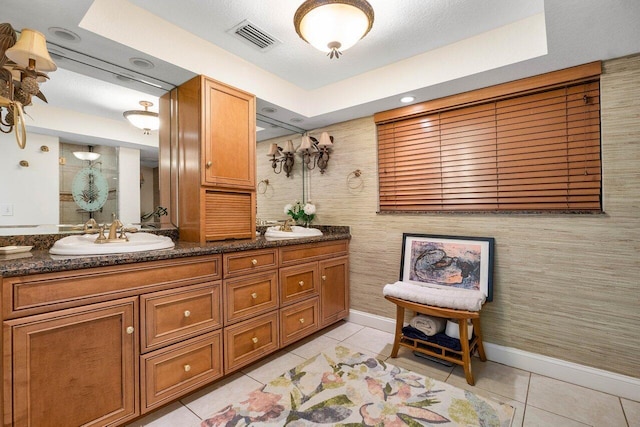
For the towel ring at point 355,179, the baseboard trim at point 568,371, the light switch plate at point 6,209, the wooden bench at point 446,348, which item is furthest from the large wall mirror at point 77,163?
the baseboard trim at point 568,371

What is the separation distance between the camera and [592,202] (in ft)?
6.35

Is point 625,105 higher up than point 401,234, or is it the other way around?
point 625,105

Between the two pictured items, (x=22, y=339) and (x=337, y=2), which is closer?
(x=22, y=339)

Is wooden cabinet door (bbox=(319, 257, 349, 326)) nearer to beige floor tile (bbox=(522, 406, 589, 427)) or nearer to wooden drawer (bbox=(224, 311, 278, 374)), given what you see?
wooden drawer (bbox=(224, 311, 278, 374))

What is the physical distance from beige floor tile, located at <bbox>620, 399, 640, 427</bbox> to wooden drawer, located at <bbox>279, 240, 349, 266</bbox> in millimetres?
2117

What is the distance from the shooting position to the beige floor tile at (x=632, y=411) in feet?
5.22

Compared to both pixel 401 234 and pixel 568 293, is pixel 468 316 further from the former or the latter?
pixel 401 234

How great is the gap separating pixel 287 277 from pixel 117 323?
45.5 inches

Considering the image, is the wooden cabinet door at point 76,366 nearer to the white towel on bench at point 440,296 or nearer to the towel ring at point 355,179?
the white towel on bench at point 440,296

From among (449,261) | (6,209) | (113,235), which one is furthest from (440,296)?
(6,209)

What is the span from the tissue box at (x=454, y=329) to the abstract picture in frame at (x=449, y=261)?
0.26 m

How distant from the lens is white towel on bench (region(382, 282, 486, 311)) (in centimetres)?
197

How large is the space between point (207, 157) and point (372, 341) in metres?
2.07

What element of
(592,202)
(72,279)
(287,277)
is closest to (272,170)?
(287,277)
